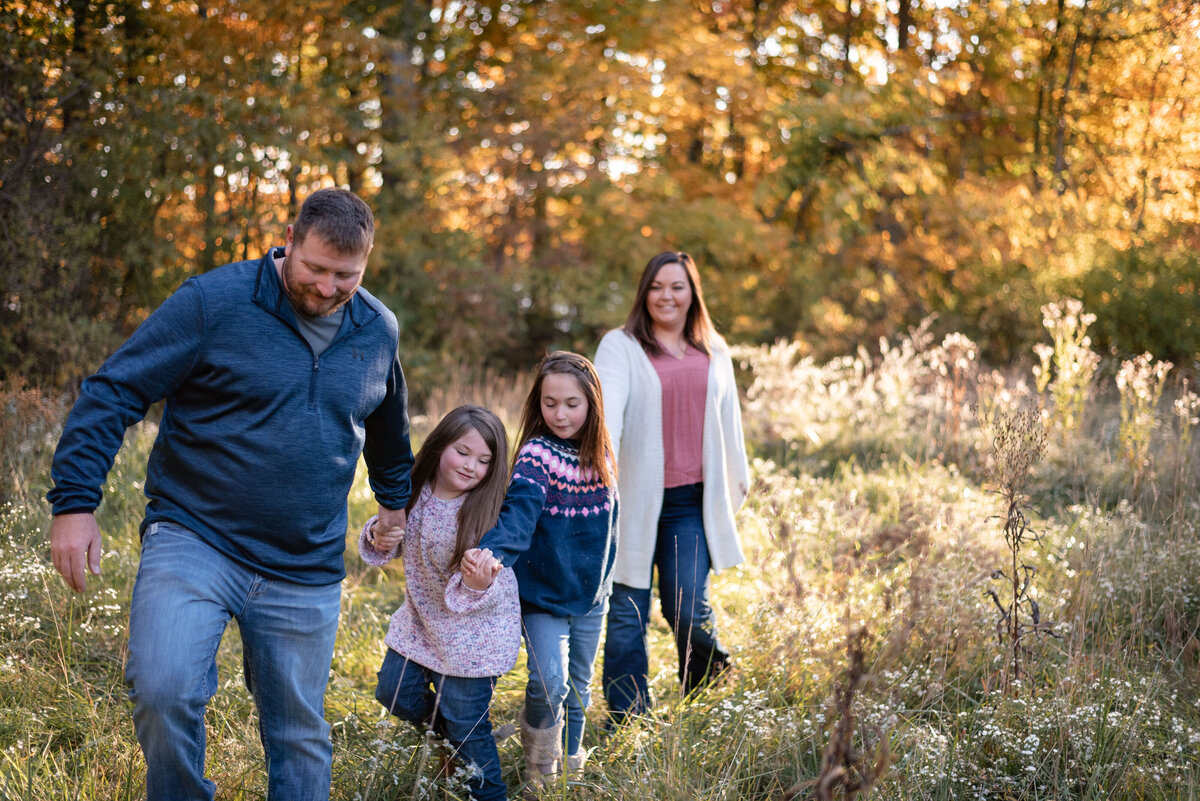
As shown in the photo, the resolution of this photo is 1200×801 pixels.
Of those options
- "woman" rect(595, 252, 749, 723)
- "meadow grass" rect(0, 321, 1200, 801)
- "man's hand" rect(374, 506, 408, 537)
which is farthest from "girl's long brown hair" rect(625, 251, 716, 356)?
"man's hand" rect(374, 506, 408, 537)

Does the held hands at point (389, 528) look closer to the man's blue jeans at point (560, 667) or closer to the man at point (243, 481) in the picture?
the man at point (243, 481)

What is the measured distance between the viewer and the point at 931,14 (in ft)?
51.9

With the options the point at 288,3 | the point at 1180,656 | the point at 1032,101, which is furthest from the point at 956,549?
the point at 1032,101

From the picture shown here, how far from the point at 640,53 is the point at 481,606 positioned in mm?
11044

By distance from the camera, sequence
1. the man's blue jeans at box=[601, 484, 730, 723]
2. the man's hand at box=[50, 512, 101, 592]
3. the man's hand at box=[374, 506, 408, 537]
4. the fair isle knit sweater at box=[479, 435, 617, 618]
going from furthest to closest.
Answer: the man's blue jeans at box=[601, 484, 730, 723]
the fair isle knit sweater at box=[479, 435, 617, 618]
the man's hand at box=[374, 506, 408, 537]
the man's hand at box=[50, 512, 101, 592]

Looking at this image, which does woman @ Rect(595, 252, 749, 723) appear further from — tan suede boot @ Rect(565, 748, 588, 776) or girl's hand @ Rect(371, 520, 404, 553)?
girl's hand @ Rect(371, 520, 404, 553)

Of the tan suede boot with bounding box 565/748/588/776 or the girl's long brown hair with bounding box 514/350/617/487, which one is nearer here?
the tan suede boot with bounding box 565/748/588/776

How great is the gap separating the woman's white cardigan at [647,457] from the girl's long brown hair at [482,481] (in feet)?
2.42

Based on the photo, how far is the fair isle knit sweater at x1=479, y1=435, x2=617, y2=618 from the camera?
3256 millimetres

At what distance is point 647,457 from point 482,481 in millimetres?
919

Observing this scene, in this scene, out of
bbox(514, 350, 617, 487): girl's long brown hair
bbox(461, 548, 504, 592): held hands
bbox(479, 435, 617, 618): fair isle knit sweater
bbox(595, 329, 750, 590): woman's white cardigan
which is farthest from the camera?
bbox(595, 329, 750, 590): woman's white cardigan

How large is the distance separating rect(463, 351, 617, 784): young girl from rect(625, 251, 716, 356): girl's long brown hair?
69 cm

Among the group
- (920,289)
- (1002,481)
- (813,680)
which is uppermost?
(920,289)

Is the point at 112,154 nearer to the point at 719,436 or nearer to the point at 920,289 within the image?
the point at 719,436
